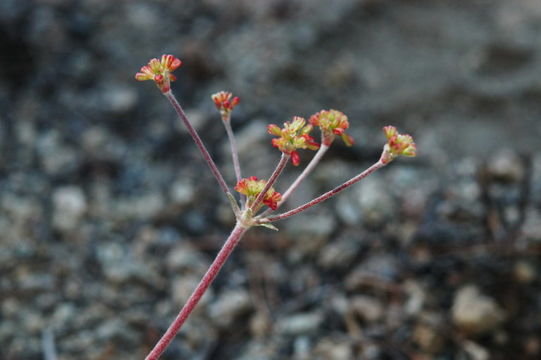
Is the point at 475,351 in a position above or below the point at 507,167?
below

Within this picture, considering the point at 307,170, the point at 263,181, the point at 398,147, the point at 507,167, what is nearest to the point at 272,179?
the point at 263,181

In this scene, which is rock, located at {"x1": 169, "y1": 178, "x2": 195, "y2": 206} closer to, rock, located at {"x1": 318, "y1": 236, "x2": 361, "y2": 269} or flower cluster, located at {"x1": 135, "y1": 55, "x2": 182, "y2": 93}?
rock, located at {"x1": 318, "y1": 236, "x2": 361, "y2": 269}

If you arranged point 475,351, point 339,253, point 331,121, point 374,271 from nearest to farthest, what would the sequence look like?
point 331,121 → point 475,351 → point 374,271 → point 339,253

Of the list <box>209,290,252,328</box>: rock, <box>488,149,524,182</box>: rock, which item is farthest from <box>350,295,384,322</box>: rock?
<box>488,149,524,182</box>: rock

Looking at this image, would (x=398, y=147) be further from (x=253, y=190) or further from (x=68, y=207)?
(x=68, y=207)

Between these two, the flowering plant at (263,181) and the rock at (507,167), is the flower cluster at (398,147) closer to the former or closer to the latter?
the flowering plant at (263,181)

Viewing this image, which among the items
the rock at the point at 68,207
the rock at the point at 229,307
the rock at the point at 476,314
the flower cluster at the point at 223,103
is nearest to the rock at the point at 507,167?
the rock at the point at 476,314

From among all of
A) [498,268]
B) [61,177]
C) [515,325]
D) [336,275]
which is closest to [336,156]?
[336,275]
